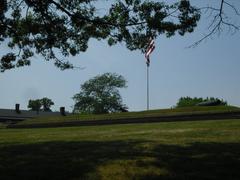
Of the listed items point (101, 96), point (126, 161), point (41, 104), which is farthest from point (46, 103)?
point (126, 161)

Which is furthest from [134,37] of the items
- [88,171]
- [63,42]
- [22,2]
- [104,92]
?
[104,92]

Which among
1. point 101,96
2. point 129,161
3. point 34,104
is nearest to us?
point 129,161

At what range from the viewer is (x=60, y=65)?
18562mm

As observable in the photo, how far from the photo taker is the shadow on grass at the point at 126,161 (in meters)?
9.02

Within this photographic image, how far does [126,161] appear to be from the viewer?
10008mm

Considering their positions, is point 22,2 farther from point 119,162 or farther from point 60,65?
point 119,162

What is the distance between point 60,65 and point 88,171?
31.9ft

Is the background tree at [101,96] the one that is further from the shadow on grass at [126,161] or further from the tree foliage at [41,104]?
the shadow on grass at [126,161]

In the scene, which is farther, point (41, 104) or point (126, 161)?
point (41, 104)

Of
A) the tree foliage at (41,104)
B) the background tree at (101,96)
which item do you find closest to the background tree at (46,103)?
the tree foliage at (41,104)

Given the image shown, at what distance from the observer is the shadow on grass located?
902cm

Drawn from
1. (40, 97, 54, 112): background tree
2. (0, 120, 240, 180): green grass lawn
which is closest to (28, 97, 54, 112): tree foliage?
(40, 97, 54, 112): background tree

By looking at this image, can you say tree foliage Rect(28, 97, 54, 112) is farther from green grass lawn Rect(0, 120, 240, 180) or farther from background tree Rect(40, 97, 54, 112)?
green grass lawn Rect(0, 120, 240, 180)

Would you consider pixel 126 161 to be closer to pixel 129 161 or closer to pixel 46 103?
pixel 129 161
